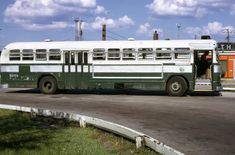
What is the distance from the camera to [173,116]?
55.8 feet

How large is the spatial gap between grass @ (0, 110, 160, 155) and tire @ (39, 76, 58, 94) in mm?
11658

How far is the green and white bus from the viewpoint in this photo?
25.4 meters

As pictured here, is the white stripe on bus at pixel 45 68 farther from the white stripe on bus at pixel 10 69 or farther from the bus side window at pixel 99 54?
the bus side window at pixel 99 54

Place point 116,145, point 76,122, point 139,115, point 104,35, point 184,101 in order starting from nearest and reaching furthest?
point 116,145
point 76,122
point 139,115
point 184,101
point 104,35

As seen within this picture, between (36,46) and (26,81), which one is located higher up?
(36,46)

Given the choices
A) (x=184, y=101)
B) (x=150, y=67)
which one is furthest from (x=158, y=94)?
(x=184, y=101)

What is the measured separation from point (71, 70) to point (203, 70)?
6.86 m

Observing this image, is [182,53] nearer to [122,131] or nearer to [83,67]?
[83,67]

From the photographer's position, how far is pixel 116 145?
11.4 metres

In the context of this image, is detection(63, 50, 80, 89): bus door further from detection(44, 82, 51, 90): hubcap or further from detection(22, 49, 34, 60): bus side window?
detection(22, 49, 34, 60): bus side window

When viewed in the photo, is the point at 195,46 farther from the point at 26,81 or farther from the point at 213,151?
the point at 213,151

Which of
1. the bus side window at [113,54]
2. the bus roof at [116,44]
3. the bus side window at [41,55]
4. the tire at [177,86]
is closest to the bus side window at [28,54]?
the bus roof at [116,44]

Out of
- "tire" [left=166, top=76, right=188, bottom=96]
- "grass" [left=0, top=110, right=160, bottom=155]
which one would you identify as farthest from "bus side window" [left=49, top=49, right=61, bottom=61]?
"grass" [left=0, top=110, right=160, bottom=155]

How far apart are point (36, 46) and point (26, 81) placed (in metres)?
1.98
